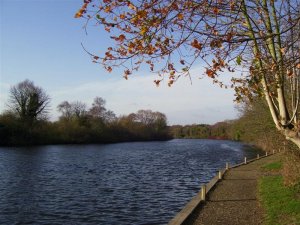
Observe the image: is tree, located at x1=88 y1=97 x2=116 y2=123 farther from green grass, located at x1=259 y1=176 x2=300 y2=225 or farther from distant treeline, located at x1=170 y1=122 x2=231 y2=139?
green grass, located at x1=259 y1=176 x2=300 y2=225

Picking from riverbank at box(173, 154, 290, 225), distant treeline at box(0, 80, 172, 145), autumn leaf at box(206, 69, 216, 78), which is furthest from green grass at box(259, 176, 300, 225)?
distant treeline at box(0, 80, 172, 145)

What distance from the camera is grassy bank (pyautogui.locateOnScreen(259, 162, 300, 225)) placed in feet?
40.7

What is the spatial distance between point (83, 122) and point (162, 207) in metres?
86.5

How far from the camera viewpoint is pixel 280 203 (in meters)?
14.5

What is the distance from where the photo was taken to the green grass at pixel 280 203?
40.6ft

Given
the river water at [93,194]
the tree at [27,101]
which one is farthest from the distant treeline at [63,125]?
the river water at [93,194]

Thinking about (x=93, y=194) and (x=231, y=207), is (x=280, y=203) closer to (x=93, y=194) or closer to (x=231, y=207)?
(x=231, y=207)

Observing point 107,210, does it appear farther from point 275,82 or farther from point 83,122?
point 83,122

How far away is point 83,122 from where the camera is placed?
104 meters

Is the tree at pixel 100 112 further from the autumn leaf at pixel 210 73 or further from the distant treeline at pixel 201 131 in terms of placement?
the autumn leaf at pixel 210 73

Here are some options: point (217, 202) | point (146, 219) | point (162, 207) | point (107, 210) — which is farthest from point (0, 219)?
point (217, 202)

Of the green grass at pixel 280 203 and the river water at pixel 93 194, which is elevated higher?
the green grass at pixel 280 203

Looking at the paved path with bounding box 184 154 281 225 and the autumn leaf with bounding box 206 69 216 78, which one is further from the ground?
the autumn leaf with bounding box 206 69 216 78

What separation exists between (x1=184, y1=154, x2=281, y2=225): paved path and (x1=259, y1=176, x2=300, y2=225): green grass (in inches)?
13.6
